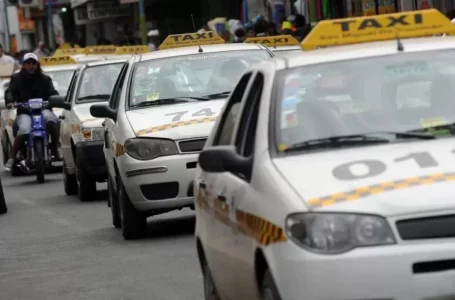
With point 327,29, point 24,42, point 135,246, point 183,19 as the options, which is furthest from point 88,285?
point 24,42

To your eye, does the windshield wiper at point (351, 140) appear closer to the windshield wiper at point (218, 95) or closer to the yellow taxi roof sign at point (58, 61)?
the windshield wiper at point (218, 95)

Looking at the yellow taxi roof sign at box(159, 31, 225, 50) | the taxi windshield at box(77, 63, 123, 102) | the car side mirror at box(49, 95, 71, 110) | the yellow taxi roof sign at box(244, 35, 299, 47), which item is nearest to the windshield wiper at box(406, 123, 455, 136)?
the yellow taxi roof sign at box(159, 31, 225, 50)

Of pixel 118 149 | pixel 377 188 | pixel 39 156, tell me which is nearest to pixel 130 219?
pixel 118 149

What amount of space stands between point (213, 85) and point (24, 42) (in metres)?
81.6

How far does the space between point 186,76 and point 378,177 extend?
7585mm

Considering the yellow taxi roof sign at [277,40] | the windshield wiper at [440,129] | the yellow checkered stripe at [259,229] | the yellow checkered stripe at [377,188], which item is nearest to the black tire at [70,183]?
the yellow taxi roof sign at [277,40]

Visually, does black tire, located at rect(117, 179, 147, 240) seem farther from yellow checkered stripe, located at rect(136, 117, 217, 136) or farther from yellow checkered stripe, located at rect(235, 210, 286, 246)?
yellow checkered stripe, located at rect(235, 210, 286, 246)

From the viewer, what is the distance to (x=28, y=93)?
21234mm

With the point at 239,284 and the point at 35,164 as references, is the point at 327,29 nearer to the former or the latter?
the point at 239,284

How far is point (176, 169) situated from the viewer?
12.1 metres

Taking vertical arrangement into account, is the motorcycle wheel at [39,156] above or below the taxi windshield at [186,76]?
below

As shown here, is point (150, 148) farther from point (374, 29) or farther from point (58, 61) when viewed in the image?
point (58, 61)

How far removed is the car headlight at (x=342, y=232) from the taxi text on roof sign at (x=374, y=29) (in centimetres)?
201

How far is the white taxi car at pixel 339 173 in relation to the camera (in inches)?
219
